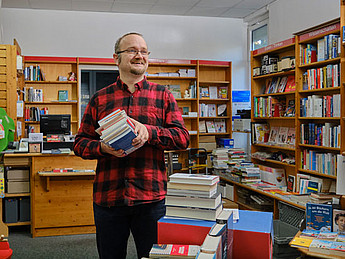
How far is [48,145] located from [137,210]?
11.6 feet

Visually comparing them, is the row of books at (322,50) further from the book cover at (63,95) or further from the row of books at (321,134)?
the book cover at (63,95)

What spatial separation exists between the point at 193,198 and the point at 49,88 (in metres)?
6.77

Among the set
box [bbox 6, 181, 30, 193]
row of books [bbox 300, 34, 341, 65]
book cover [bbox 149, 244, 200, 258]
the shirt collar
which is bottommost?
box [bbox 6, 181, 30, 193]

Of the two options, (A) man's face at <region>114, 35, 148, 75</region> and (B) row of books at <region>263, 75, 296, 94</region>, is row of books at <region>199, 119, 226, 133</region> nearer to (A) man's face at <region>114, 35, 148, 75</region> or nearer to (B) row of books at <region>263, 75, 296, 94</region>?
(B) row of books at <region>263, 75, 296, 94</region>

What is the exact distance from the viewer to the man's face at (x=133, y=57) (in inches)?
74.0

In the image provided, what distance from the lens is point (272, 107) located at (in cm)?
598

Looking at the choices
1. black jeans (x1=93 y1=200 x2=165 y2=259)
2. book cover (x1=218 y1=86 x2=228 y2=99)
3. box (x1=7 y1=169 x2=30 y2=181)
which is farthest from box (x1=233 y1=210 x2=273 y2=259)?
book cover (x1=218 y1=86 x2=228 y2=99)

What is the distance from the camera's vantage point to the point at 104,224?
188 centimetres

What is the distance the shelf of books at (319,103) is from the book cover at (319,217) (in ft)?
6.31

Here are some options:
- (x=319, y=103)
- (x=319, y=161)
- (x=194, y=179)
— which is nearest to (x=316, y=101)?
(x=319, y=103)

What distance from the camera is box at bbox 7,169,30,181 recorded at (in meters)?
4.95

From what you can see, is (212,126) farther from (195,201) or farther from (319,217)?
(195,201)

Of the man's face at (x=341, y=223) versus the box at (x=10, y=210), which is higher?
the man's face at (x=341, y=223)

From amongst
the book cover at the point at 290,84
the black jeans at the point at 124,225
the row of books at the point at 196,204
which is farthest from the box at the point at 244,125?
the row of books at the point at 196,204
